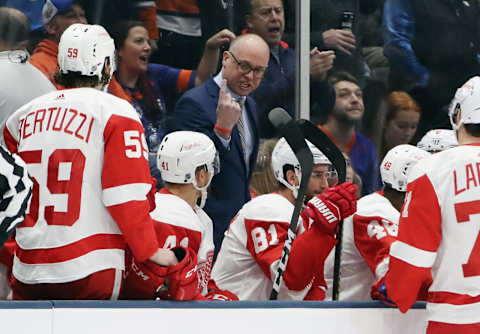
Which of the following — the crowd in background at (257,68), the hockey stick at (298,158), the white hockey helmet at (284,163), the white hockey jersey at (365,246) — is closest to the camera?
the hockey stick at (298,158)

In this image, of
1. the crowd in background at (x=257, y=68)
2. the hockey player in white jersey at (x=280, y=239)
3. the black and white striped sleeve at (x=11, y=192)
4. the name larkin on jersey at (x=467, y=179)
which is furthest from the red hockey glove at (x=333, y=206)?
the crowd in background at (x=257, y=68)

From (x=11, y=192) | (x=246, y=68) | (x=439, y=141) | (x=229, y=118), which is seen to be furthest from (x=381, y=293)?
(x=246, y=68)

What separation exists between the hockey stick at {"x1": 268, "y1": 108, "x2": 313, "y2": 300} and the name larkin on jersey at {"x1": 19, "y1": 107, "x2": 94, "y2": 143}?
716 millimetres

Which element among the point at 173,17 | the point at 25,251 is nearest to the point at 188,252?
the point at 25,251

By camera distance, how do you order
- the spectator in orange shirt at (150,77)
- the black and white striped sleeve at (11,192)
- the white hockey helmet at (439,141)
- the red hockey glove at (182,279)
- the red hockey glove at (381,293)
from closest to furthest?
the black and white striped sleeve at (11,192)
the red hockey glove at (182,279)
the red hockey glove at (381,293)
the white hockey helmet at (439,141)
the spectator in orange shirt at (150,77)

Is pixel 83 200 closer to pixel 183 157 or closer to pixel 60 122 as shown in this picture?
pixel 60 122

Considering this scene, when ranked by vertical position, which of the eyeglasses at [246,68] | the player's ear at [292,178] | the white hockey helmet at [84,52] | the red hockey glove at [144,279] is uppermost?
the white hockey helmet at [84,52]

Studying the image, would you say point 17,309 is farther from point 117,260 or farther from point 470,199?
point 470,199

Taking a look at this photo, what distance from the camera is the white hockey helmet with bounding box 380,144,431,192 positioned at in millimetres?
3514

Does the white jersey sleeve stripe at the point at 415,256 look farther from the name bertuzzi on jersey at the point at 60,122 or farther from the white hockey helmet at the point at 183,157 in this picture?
the name bertuzzi on jersey at the point at 60,122

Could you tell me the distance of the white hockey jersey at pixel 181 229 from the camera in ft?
9.85

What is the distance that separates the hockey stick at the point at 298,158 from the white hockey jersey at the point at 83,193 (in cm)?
62

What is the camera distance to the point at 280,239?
3229 millimetres

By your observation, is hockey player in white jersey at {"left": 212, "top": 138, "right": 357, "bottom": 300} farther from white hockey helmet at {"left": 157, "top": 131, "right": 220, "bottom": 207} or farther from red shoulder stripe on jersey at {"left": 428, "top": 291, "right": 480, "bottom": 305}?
red shoulder stripe on jersey at {"left": 428, "top": 291, "right": 480, "bottom": 305}
